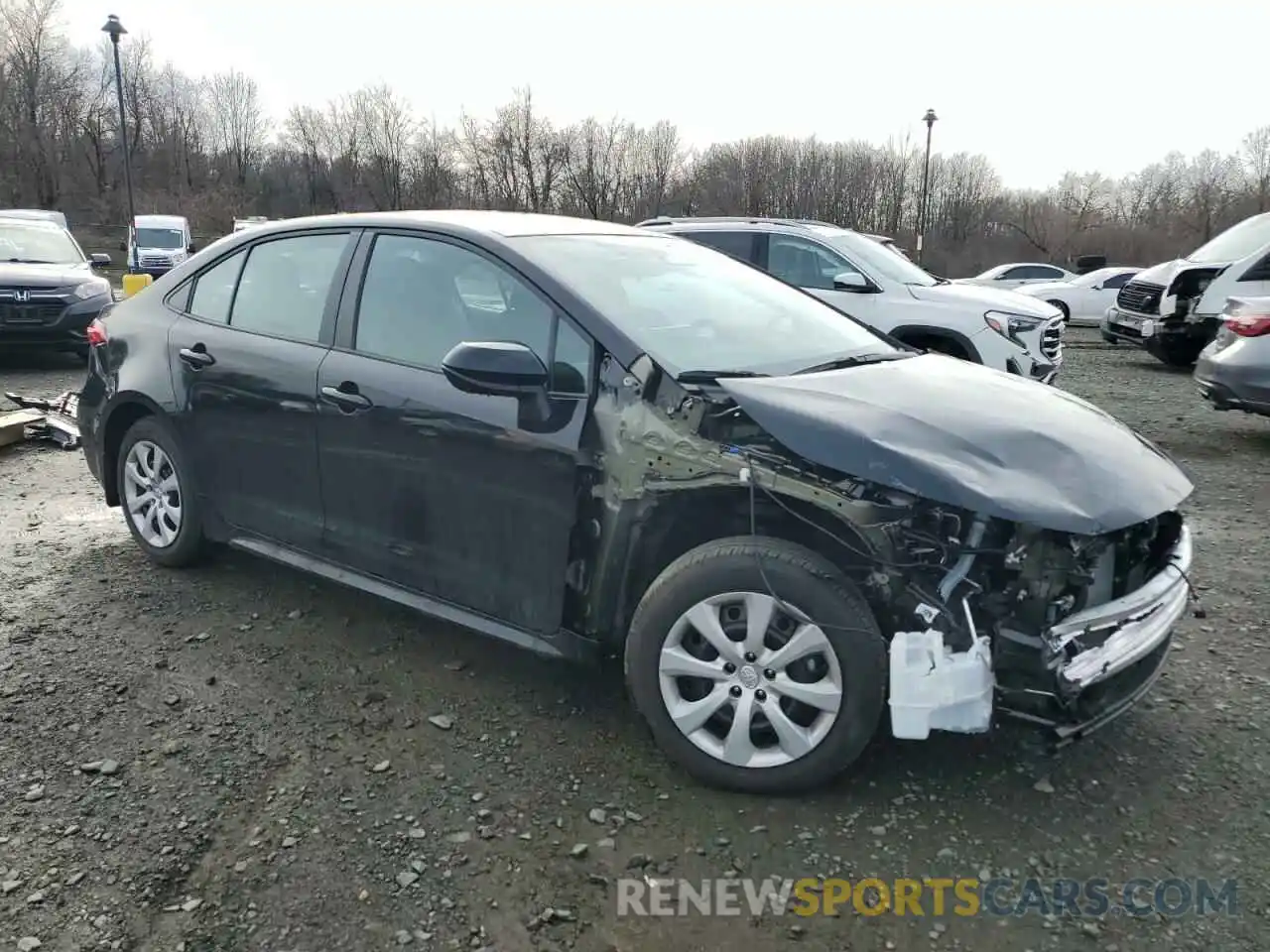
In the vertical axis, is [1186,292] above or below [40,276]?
below

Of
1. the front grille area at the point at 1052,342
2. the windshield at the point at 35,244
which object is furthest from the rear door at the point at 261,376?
the windshield at the point at 35,244

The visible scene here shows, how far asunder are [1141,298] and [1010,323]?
6035mm

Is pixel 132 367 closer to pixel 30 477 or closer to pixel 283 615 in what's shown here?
pixel 283 615

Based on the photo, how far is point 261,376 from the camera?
3.90 metres

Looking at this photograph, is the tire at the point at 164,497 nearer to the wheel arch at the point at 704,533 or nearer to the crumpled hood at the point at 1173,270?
the wheel arch at the point at 704,533

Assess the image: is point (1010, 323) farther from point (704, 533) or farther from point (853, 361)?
point (704, 533)

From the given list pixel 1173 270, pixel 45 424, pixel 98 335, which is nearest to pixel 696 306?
pixel 98 335

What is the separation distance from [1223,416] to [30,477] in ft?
32.1

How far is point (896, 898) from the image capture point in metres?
2.40

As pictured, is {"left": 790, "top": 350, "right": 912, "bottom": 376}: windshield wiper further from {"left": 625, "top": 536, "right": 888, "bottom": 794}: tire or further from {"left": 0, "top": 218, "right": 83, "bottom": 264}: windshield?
{"left": 0, "top": 218, "right": 83, "bottom": 264}: windshield

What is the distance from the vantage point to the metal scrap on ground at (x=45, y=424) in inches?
280

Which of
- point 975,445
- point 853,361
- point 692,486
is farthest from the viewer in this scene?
point 853,361

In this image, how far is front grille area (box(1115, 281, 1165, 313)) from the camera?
12.5 m

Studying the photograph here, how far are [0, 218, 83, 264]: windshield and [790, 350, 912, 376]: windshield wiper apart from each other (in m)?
11.1
